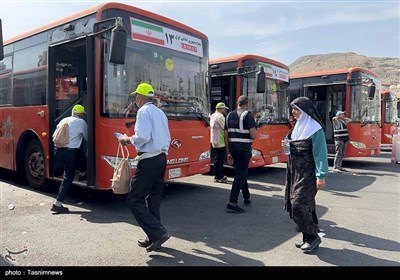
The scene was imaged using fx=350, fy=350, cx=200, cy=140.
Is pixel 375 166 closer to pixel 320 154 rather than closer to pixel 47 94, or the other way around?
pixel 320 154

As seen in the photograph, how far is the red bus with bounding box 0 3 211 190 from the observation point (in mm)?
5430

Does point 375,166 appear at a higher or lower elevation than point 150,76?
lower

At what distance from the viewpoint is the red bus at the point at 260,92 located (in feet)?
30.0

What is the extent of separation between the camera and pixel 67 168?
5812mm

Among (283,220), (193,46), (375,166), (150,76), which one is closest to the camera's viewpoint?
(283,220)

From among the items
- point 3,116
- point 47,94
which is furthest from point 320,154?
point 3,116

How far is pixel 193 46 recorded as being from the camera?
6.89 metres

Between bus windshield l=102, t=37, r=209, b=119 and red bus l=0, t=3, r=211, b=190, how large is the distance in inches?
0.6

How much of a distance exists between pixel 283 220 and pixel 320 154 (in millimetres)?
1805

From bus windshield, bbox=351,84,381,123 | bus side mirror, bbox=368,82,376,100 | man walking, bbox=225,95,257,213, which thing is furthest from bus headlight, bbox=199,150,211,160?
bus side mirror, bbox=368,82,376,100

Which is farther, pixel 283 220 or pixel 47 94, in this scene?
pixel 47 94

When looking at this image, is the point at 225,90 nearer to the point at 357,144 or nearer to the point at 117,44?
the point at 117,44

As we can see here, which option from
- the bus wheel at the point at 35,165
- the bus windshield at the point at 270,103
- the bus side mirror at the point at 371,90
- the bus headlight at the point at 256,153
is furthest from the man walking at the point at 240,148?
the bus side mirror at the point at 371,90

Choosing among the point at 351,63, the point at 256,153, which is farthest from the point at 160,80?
the point at 351,63
